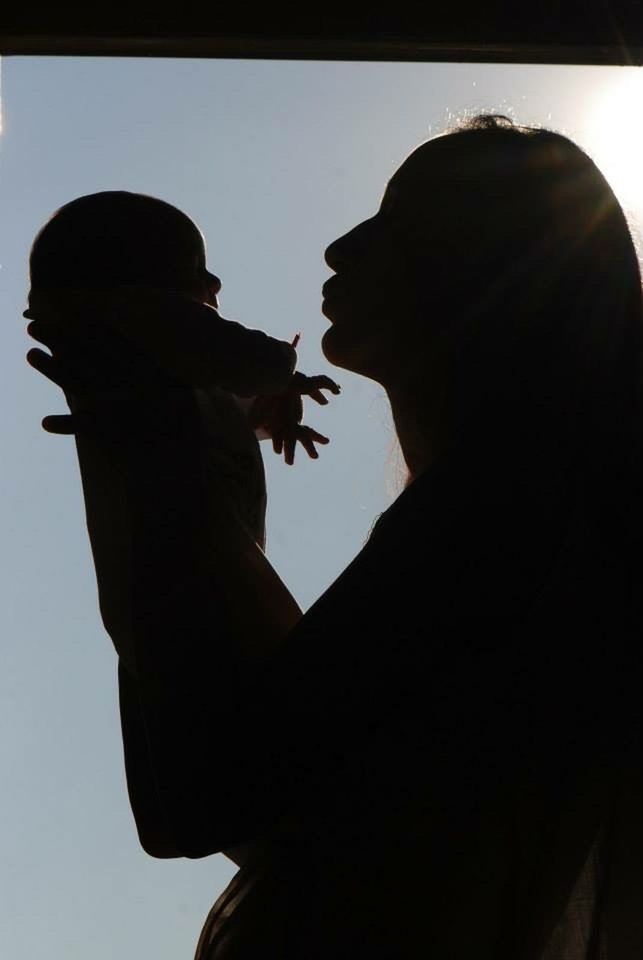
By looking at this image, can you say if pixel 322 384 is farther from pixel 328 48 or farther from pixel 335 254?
pixel 328 48

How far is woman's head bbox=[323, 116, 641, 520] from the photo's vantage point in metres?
0.68

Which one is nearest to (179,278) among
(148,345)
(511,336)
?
(148,345)

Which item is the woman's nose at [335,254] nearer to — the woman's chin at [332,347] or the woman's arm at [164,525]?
the woman's chin at [332,347]

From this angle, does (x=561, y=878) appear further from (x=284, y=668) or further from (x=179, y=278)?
(x=179, y=278)

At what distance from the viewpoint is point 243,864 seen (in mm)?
625

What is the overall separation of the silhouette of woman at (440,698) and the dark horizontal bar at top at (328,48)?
0.44m

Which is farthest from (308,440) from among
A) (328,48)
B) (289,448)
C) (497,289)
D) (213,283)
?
(328,48)

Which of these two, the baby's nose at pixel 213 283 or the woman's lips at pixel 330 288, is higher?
the baby's nose at pixel 213 283

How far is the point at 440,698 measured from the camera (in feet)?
1.86

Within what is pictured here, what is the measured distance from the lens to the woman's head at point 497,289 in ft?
2.23

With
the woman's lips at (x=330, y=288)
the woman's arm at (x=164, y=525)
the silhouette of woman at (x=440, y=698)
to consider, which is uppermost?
the woman's lips at (x=330, y=288)

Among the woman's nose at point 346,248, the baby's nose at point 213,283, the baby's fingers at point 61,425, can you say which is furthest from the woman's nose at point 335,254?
the baby's fingers at point 61,425

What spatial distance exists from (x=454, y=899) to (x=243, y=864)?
0.15 meters

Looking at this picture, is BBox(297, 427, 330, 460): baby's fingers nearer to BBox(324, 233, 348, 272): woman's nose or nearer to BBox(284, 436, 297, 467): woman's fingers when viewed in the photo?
BBox(284, 436, 297, 467): woman's fingers
